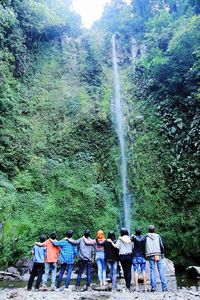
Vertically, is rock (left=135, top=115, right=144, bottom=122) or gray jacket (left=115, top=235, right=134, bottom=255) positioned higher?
rock (left=135, top=115, right=144, bottom=122)

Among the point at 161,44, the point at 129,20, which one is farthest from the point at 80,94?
the point at 129,20

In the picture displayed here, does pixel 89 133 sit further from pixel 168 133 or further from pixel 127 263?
pixel 127 263

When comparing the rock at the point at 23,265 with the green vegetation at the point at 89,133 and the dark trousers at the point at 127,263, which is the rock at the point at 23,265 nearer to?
the green vegetation at the point at 89,133

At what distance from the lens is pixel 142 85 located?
850 inches

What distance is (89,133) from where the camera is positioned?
18.0 metres

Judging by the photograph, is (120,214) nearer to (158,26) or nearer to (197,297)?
(197,297)

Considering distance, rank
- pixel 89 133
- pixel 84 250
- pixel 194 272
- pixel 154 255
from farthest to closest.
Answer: pixel 89 133
pixel 194 272
pixel 84 250
pixel 154 255

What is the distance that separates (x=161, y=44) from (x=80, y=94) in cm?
636

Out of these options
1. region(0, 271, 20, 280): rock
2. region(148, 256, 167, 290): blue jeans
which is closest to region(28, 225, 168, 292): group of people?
region(148, 256, 167, 290): blue jeans

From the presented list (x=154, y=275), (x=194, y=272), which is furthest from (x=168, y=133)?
(x=154, y=275)

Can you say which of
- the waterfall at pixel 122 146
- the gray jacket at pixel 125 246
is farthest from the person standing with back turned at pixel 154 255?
the waterfall at pixel 122 146

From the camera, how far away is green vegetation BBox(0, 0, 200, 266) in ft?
46.5

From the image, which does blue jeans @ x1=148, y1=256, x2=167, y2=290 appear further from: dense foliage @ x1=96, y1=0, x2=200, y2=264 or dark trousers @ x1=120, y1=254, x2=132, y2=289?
dense foliage @ x1=96, y1=0, x2=200, y2=264

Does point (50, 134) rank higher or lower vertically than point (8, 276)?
higher
